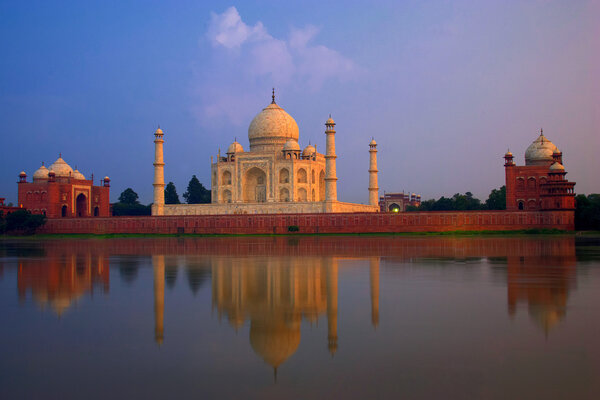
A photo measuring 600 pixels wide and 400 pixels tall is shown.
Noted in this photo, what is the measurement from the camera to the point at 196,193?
57531 millimetres

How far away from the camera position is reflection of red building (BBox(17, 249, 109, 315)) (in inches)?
344

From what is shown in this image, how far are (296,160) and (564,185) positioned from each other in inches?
640

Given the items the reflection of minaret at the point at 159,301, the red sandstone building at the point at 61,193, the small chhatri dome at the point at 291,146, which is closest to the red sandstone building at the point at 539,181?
the small chhatri dome at the point at 291,146

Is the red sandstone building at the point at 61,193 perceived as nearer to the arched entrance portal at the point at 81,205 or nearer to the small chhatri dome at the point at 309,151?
the arched entrance portal at the point at 81,205

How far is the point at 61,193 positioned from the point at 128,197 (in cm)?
1924

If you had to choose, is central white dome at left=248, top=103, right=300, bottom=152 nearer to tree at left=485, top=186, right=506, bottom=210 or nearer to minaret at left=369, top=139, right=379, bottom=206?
minaret at left=369, top=139, right=379, bottom=206

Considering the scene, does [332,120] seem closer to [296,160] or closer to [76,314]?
[296,160]

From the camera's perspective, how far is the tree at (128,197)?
61250 mm

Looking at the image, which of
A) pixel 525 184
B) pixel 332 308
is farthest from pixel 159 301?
pixel 525 184

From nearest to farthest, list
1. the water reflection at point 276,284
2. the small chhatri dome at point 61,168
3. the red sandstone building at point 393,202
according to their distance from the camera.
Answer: the water reflection at point 276,284 → the small chhatri dome at point 61,168 → the red sandstone building at point 393,202

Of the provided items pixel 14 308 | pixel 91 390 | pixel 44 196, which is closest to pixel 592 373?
pixel 91 390

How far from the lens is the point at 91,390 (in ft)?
14.4

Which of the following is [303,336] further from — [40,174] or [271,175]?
[40,174]

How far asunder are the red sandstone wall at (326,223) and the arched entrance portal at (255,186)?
6530 millimetres
